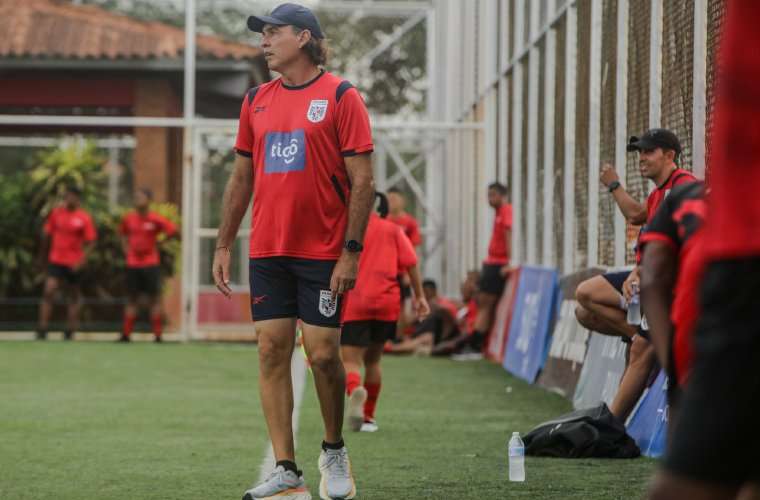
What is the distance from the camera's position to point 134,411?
430 inches

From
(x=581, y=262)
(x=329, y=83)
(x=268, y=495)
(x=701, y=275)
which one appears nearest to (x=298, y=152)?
(x=329, y=83)

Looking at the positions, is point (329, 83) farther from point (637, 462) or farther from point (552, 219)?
point (552, 219)

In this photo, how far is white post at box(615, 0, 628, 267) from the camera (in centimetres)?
1152

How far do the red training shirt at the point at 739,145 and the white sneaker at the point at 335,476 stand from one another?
12.1ft

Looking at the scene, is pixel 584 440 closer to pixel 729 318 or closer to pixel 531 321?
pixel 729 318

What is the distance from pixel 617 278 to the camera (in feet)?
29.4

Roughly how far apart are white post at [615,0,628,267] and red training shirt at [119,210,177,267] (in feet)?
35.0

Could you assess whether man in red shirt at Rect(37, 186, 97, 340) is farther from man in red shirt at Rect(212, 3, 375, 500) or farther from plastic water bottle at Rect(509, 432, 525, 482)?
man in red shirt at Rect(212, 3, 375, 500)

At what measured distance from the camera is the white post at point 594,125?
12.7 metres

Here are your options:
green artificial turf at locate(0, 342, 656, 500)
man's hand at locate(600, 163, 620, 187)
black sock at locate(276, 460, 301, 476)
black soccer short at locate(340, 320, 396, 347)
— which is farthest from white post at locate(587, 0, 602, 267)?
black sock at locate(276, 460, 301, 476)

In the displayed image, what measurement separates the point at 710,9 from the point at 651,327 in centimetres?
550

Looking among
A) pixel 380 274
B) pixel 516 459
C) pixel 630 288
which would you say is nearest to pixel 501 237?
pixel 380 274

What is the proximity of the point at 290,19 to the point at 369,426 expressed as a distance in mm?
3928

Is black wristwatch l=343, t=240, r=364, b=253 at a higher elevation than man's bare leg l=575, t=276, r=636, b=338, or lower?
higher
